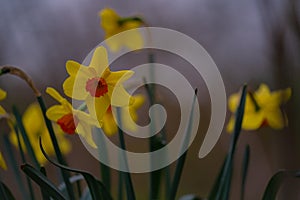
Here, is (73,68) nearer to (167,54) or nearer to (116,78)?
(116,78)

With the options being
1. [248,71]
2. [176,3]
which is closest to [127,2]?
[176,3]

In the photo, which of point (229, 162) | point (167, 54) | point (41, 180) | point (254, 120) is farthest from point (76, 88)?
point (167, 54)

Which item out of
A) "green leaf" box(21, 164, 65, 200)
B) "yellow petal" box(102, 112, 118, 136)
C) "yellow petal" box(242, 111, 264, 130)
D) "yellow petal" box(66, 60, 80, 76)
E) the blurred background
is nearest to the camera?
"green leaf" box(21, 164, 65, 200)

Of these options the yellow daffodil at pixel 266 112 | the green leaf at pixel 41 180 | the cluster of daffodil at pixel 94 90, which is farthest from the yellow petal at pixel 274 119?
the green leaf at pixel 41 180

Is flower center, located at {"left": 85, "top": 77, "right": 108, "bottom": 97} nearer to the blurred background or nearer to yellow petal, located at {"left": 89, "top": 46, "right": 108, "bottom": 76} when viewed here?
yellow petal, located at {"left": 89, "top": 46, "right": 108, "bottom": 76}

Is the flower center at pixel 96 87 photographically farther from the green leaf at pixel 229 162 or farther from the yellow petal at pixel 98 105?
the green leaf at pixel 229 162

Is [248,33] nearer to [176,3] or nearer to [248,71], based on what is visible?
[248,71]

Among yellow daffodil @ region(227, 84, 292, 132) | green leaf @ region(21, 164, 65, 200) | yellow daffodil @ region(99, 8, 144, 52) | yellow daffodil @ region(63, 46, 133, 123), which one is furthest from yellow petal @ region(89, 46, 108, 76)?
yellow daffodil @ region(227, 84, 292, 132)
